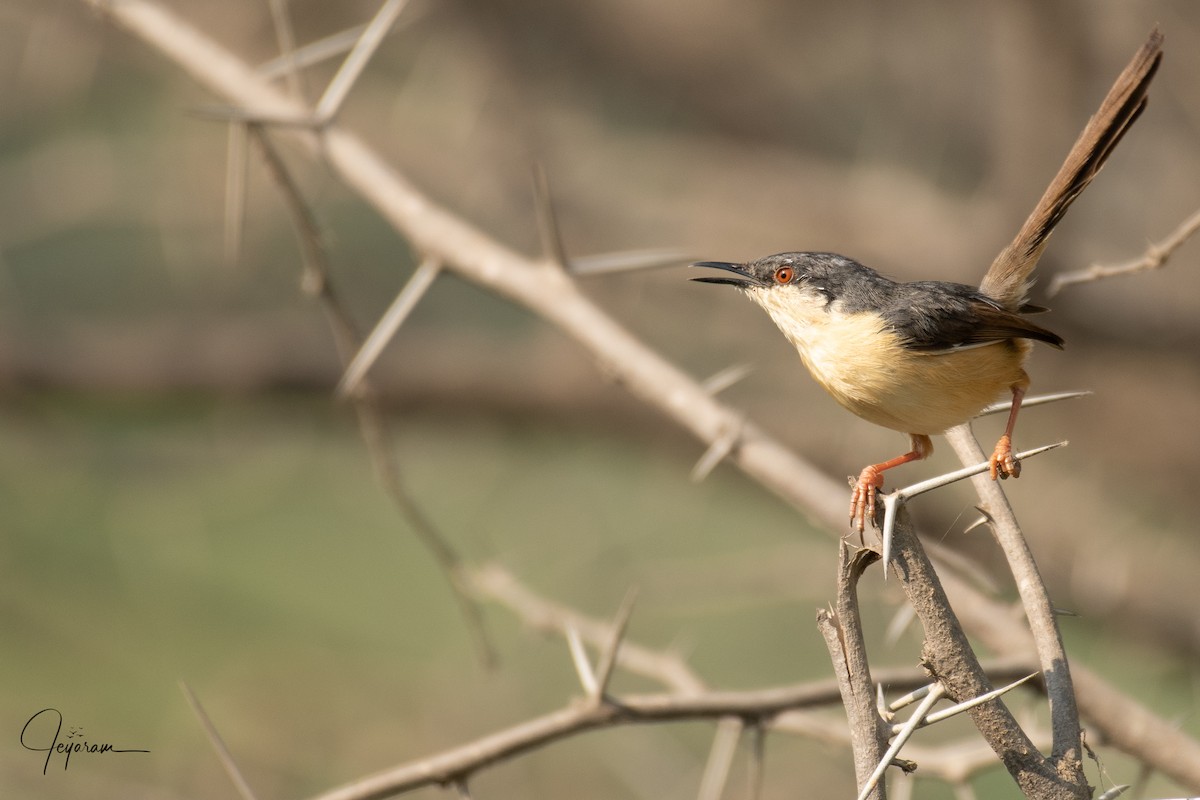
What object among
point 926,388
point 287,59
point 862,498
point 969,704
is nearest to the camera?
point 969,704

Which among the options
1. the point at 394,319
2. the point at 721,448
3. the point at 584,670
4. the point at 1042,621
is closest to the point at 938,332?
the point at 721,448

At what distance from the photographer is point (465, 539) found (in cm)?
1272

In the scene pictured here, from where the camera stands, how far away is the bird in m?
2.36

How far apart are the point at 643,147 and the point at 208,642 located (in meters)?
5.83

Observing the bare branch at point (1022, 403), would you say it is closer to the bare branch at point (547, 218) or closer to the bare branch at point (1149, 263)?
the bare branch at point (1149, 263)

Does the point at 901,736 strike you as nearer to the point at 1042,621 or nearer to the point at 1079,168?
the point at 1042,621

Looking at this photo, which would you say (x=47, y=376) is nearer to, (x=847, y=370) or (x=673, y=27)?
(x=673, y=27)

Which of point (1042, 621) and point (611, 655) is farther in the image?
point (611, 655)

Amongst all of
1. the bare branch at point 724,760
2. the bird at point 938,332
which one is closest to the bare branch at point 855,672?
the bird at point 938,332

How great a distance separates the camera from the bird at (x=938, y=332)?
2.36 m

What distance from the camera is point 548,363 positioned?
279 inches

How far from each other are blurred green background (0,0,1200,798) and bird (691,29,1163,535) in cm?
239

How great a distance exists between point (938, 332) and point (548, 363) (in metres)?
4.71
